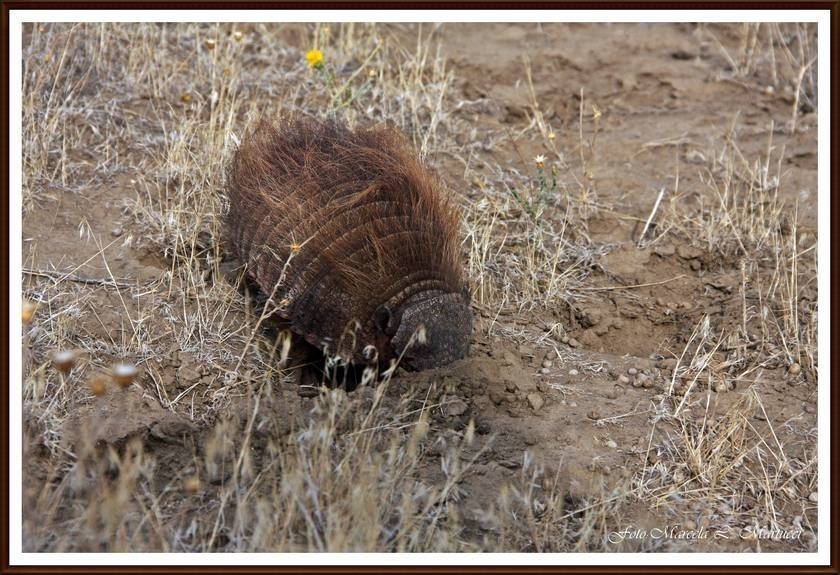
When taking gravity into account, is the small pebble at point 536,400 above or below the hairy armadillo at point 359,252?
below

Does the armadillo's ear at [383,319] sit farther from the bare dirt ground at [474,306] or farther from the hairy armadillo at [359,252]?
the bare dirt ground at [474,306]

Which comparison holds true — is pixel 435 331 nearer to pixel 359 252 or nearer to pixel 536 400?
pixel 359 252

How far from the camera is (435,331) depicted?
12.7 ft

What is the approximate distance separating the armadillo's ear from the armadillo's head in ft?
0.14

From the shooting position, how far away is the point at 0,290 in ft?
11.9

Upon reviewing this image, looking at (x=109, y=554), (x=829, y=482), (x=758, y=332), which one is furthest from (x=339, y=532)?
(x=758, y=332)

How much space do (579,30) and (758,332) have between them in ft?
11.9

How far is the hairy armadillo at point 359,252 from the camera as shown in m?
3.81

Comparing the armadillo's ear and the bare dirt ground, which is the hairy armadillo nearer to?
the armadillo's ear

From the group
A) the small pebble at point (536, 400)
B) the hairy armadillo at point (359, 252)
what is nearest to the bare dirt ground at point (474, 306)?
the small pebble at point (536, 400)

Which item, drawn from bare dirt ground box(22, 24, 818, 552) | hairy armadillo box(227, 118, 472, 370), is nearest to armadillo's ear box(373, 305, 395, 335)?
hairy armadillo box(227, 118, 472, 370)

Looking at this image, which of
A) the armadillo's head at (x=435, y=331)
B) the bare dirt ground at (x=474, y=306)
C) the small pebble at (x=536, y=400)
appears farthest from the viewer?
the small pebble at (x=536, y=400)

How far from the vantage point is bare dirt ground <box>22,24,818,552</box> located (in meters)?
3.34

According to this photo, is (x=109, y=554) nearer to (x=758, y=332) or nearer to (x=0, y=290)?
(x=0, y=290)
